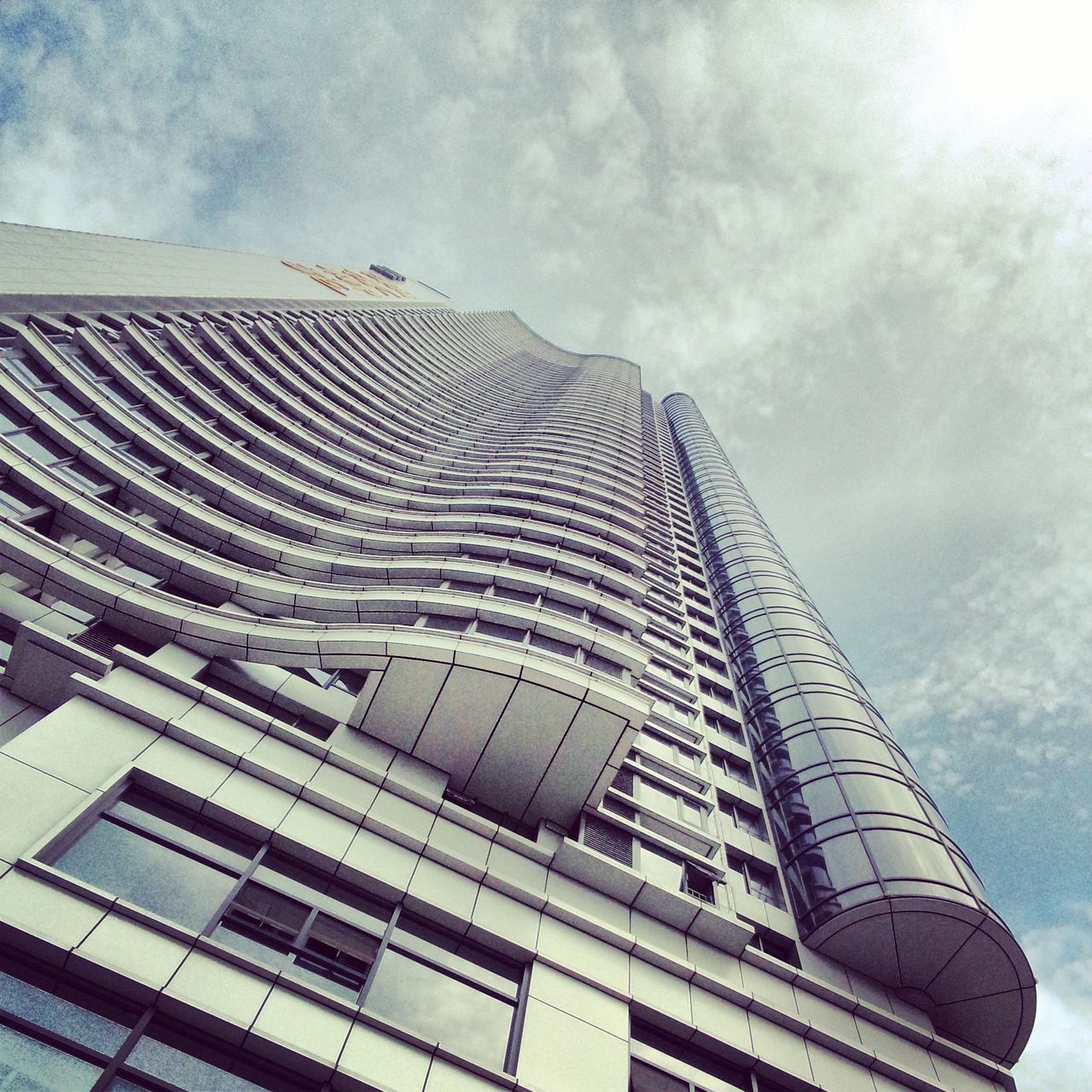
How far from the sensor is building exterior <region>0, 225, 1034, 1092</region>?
1029 cm

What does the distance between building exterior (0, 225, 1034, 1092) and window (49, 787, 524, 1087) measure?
0.05m

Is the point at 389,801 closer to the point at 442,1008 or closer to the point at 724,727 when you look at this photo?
the point at 442,1008

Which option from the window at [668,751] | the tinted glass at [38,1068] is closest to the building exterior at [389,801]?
the tinted glass at [38,1068]

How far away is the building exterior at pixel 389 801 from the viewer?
10.3 meters

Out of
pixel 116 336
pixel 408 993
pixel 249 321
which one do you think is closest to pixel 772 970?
pixel 408 993

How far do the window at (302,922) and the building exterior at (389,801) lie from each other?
5cm

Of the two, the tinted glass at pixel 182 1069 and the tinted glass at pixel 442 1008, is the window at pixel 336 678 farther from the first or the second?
the tinted glass at pixel 182 1069

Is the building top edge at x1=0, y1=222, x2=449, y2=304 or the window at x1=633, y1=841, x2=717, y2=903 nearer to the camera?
the window at x1=633, y1=841, x2=717, y2=903

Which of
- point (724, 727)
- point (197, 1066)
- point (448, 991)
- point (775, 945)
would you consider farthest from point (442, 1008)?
point (724, 727)

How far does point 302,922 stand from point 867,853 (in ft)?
48.9

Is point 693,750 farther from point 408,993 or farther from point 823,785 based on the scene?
point 408,993

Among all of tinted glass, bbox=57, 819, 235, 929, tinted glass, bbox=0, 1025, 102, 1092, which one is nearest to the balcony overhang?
tinted glass, bbox=57, 819, 235, 929

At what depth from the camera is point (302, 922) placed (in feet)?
39.0

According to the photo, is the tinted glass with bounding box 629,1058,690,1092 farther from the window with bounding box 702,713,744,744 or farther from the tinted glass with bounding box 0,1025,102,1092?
the window with bounding box 702,713,744,744
